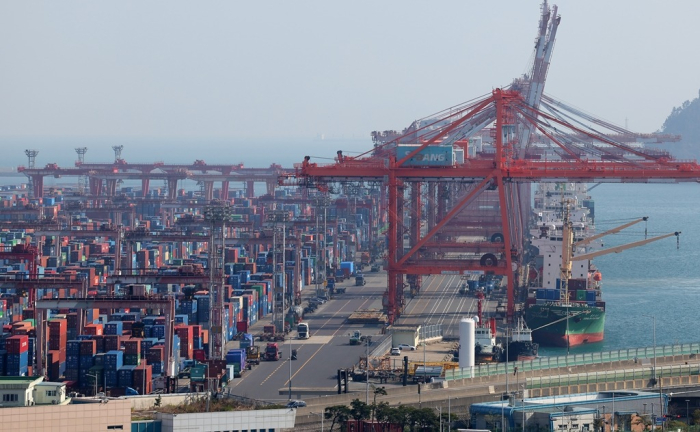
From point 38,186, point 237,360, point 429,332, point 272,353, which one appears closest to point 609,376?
point 237,360

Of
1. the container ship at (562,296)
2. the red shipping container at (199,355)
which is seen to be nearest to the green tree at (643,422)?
the red shipping container at (199,355)

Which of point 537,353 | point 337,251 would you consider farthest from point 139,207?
point 537,353

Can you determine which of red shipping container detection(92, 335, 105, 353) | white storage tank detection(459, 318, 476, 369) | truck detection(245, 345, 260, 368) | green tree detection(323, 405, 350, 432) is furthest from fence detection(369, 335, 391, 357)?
green tree detection(323, 405, 350, 432)

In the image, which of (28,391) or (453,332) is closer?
(28,391)

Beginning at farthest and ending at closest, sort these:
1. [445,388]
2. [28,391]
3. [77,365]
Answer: [77,365] < [445,388] < [28,391]

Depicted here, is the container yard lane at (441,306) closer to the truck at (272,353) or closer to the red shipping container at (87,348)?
the truck at (272,353)

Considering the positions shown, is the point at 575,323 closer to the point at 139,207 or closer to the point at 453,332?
the point at 453,332

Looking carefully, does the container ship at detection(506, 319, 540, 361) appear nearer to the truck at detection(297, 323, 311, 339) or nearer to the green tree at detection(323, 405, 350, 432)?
the truck at detection(297, 323, 311, 339)
